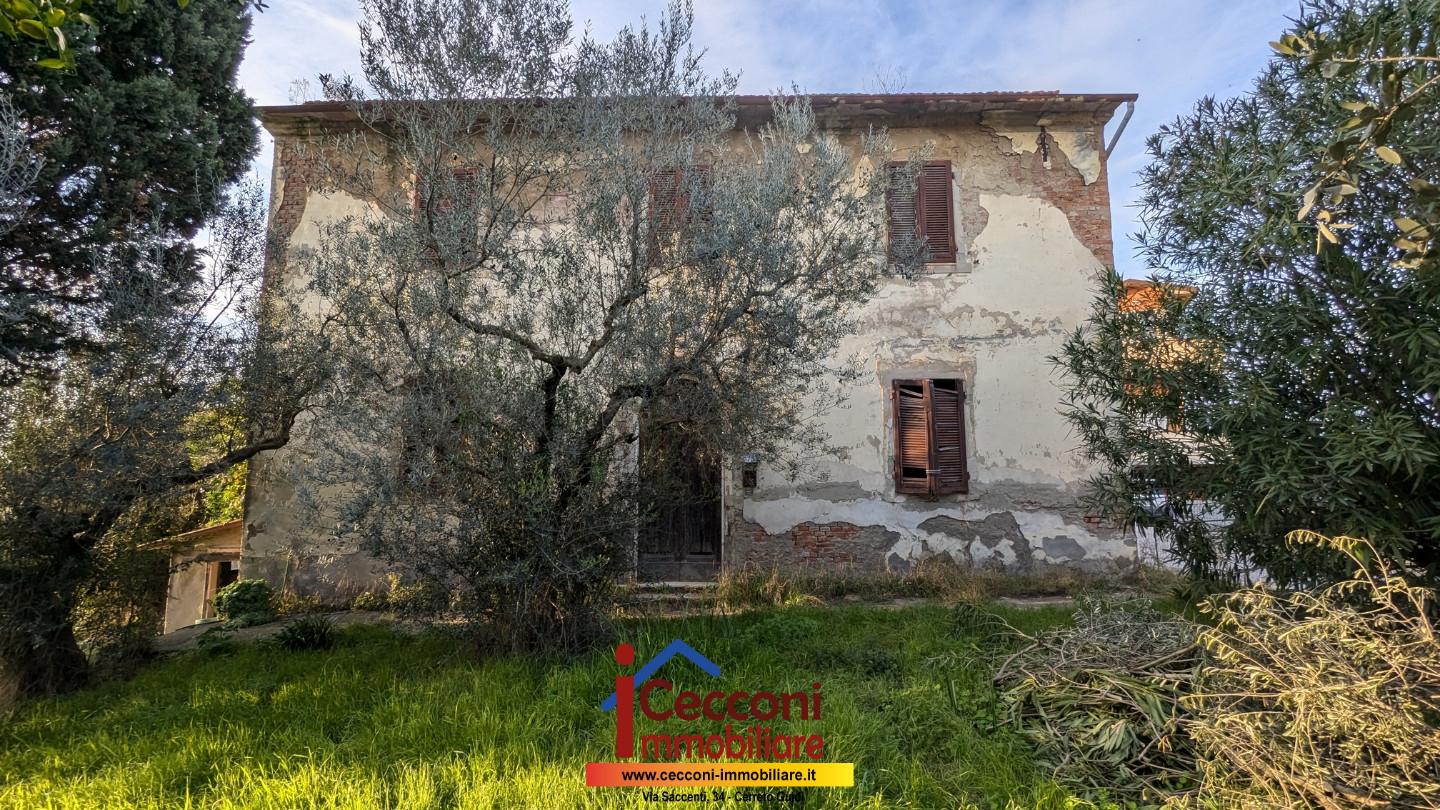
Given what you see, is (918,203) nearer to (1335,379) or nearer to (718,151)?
(718,151)

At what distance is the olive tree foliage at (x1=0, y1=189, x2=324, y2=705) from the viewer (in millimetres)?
4539

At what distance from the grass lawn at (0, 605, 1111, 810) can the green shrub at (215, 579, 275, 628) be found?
1.94 meters

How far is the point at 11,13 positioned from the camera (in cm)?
218

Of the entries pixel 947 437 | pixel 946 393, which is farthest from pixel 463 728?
pixel 946 393

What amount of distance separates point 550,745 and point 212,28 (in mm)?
7505

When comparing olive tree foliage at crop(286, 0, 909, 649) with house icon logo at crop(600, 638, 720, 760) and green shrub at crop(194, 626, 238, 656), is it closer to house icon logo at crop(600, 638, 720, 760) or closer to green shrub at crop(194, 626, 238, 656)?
house icon logo at crop(600, 638, 720, 760)

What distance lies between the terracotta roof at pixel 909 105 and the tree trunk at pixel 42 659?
5883 millimetres

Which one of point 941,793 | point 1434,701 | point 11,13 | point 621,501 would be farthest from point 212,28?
point 1434,701

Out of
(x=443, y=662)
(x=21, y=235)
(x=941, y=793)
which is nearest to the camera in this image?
(x=941, y=793)

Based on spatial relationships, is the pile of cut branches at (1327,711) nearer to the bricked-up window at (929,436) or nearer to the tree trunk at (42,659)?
the bricked-up window at (929,436)

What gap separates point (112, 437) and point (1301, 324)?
718cm

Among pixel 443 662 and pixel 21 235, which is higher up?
pixel 21 235

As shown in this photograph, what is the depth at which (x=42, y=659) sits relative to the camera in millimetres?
4711

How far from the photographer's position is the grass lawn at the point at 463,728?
2889 mm
